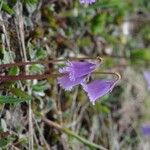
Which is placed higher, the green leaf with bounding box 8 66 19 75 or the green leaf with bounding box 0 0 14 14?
the green leaf with bounding box 0 0 14 14

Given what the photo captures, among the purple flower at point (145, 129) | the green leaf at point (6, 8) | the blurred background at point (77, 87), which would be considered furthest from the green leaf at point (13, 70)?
the purple flower at point (145, 129)

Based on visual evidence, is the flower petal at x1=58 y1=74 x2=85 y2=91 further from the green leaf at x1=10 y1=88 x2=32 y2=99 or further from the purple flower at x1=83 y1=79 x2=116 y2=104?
the green leaf at x1=10 y1=88 x2=32 y2=99

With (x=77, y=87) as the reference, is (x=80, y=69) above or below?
above

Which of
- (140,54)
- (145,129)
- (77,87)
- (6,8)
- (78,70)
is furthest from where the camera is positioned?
(140,54)

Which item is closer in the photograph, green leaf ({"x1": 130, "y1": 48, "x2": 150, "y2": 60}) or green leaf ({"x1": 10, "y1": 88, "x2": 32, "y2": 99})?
green leaf ({"x1": 10, "y1": 88, "x2": 32, "y2": 99})

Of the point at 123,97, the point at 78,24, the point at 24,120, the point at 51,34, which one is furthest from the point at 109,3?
the point at 24,120

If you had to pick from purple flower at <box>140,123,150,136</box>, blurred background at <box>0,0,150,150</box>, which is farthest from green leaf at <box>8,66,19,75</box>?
purple flower at <box>140,123,150,136</box>

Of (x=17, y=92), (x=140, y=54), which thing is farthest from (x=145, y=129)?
(x=17, y=92)

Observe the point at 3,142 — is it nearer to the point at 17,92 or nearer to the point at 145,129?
the point at 17,92

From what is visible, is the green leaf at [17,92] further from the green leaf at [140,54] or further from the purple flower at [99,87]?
the green leaf at [140,54]

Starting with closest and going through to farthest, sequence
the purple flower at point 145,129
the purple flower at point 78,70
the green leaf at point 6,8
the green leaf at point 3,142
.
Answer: the purple flower at point 78,70, the green leaf at point 3,142, the green leaf at point 6,8, the purple flower at point 145,129
